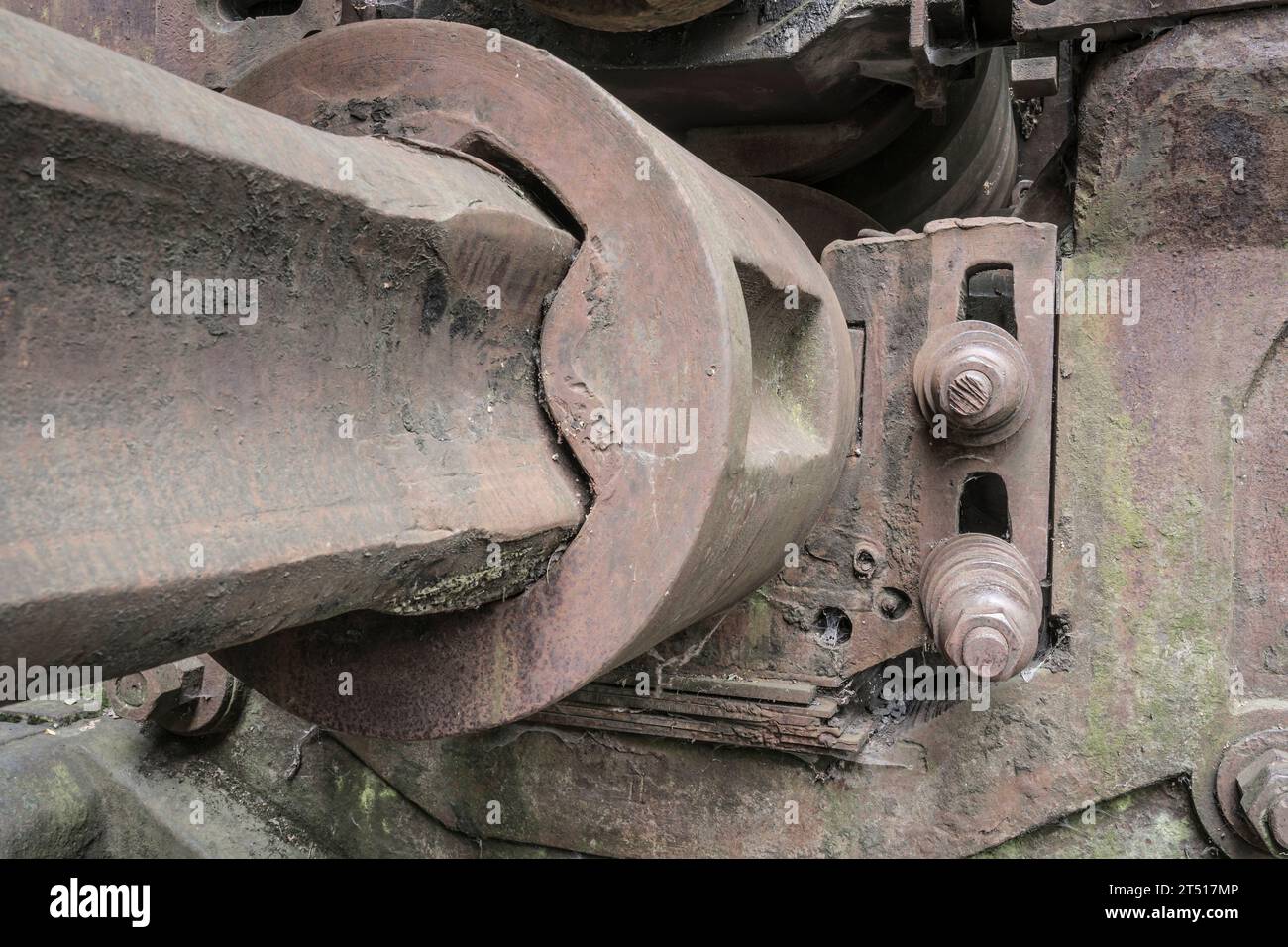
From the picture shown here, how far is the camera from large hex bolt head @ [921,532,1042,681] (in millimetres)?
1696

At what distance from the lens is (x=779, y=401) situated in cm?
185

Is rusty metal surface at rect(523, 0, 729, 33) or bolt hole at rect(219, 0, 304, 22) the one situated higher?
bolt hole at rect(219, 0, 304, 22)

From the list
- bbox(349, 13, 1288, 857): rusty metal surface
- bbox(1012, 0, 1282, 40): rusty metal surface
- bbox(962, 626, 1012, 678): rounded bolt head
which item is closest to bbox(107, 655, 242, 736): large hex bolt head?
bbox(349, 13, 1288, 857): rusty metal surface

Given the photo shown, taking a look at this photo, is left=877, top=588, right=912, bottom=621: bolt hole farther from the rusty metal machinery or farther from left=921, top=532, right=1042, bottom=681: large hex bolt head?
left=921, top=532, right=1042, bottom=681: large hex bolt head

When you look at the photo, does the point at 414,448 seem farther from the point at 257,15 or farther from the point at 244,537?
the point at 257,15

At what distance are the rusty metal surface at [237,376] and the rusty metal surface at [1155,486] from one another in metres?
1.03

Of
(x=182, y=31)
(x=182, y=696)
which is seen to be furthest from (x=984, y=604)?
(x=182, y=31)

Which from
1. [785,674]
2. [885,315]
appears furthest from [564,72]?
[785,674]

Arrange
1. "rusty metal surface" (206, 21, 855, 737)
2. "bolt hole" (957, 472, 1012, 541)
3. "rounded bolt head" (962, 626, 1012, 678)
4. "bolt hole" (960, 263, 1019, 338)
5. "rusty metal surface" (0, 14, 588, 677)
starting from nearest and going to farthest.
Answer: "rusty metal surface" (0, 14, 588, 677), "rusty metal surface" (206, 21, 855, 737), "rounded bolt head" (962, 626, 1012, 678), "bolt hole" (960, 263, 1019, 338), "bolt hole" (957, 472, 1012, 541)

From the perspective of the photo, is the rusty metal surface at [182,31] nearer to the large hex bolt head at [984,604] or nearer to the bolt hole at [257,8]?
the bolt hole at [257,8]

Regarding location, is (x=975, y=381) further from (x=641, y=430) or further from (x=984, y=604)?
(x=641, y=430)

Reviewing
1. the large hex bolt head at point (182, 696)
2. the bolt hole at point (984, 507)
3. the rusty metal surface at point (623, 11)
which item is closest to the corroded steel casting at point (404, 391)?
the rusty metal surface at point (623, 11)

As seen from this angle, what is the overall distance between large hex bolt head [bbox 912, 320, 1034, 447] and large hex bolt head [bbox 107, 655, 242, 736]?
5.19 feet

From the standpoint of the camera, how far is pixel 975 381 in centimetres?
183
